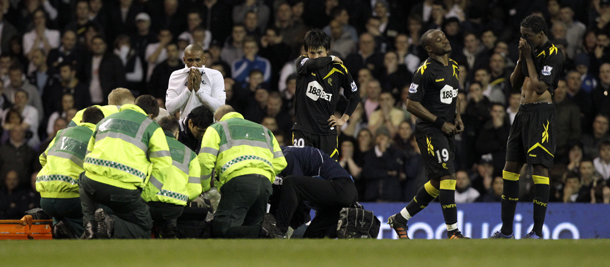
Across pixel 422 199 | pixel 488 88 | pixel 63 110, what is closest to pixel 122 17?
pixel 63 110

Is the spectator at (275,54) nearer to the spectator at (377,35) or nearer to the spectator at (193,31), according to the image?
the spectator at (193,31)

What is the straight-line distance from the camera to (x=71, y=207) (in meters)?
7.72

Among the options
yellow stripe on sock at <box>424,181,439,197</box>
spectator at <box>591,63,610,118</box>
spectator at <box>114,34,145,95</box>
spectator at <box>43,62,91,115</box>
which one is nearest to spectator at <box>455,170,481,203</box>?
spectator at <box>591,63,610,118</box>

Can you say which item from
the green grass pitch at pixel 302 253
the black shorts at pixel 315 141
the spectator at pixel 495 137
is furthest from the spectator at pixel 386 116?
the green grass pitch at pixel 302 253

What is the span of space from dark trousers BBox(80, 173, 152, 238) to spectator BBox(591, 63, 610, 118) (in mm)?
8374

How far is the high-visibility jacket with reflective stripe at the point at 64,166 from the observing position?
25.0ft

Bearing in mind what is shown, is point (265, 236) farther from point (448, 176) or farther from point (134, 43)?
point (134, 43)

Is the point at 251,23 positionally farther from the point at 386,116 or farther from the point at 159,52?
the point at 386,116

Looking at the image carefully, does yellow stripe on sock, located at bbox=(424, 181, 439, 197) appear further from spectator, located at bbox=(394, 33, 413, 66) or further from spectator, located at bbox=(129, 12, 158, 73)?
spectator, located at bbox=(129, 12, 158, 73)

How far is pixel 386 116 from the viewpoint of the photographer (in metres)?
12.5

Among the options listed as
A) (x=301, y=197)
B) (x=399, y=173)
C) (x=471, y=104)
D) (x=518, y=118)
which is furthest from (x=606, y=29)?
(x=301, y=197)

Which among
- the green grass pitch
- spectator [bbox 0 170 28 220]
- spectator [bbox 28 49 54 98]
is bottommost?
spectator [bbox 0 170 28 220]

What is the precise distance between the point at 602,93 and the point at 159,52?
770cm

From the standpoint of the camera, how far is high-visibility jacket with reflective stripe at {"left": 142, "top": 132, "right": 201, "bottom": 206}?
7.40 m
